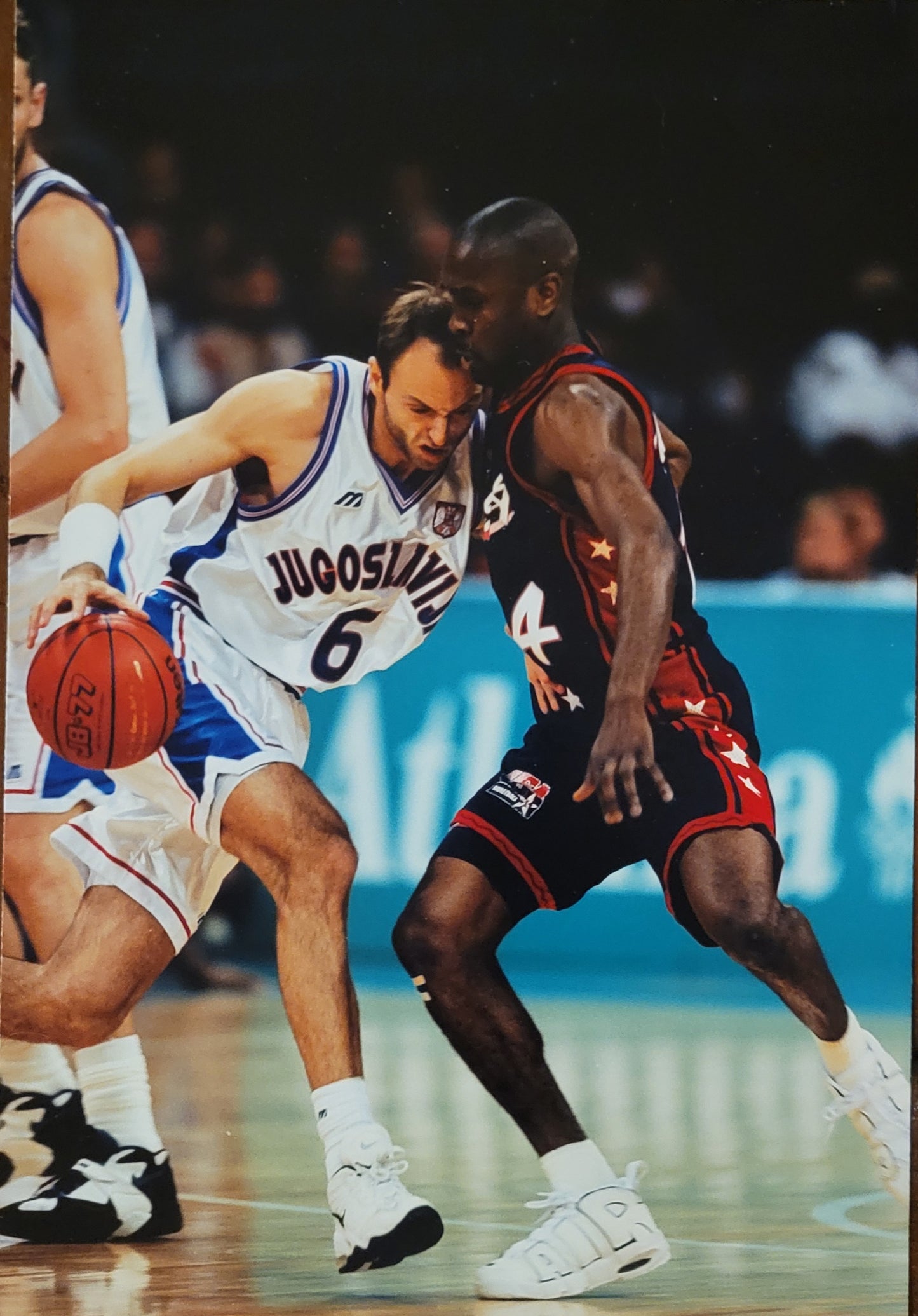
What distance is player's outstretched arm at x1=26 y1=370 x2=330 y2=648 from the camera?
2973 millimetres

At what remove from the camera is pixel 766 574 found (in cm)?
304

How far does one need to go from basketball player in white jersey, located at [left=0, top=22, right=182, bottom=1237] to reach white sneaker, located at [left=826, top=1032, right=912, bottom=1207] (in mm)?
1404

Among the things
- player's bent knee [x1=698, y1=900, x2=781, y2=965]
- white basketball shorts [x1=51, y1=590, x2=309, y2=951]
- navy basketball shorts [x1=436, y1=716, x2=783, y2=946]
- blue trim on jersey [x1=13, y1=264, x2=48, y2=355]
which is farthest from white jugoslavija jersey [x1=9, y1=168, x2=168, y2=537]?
player's bent knee [x1=698, y1=900, x2=781, y2=965]

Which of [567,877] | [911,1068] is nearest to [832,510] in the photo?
[567,877]

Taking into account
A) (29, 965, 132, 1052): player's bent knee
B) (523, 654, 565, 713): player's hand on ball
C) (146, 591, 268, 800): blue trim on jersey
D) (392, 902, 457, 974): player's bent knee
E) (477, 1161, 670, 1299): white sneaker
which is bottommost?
(477, 1161, 670, 1299): white sneaker

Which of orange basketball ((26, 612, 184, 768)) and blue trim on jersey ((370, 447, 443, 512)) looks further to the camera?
blue trim on jersey ((370, 447, 443, 512))

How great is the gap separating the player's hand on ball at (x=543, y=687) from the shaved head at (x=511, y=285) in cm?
56

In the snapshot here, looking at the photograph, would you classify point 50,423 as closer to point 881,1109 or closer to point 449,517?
point 449,517

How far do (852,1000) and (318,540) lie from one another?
140cm

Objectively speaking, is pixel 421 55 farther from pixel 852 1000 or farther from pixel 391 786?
pixel 852 1000

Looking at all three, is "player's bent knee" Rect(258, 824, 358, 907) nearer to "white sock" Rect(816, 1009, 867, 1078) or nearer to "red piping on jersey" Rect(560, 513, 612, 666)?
"red piping on jersey" Rect(560, 513, 612, 666)

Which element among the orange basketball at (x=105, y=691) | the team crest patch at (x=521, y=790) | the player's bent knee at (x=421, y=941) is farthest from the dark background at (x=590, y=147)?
the player's bent knee at (x=421, y=941)

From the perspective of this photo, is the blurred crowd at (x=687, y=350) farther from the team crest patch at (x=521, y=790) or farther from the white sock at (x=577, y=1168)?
the white sock at (x=577, y=1168)

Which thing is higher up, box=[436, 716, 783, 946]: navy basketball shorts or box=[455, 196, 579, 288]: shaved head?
box=[455, 196, 579, 288]: shaved head
